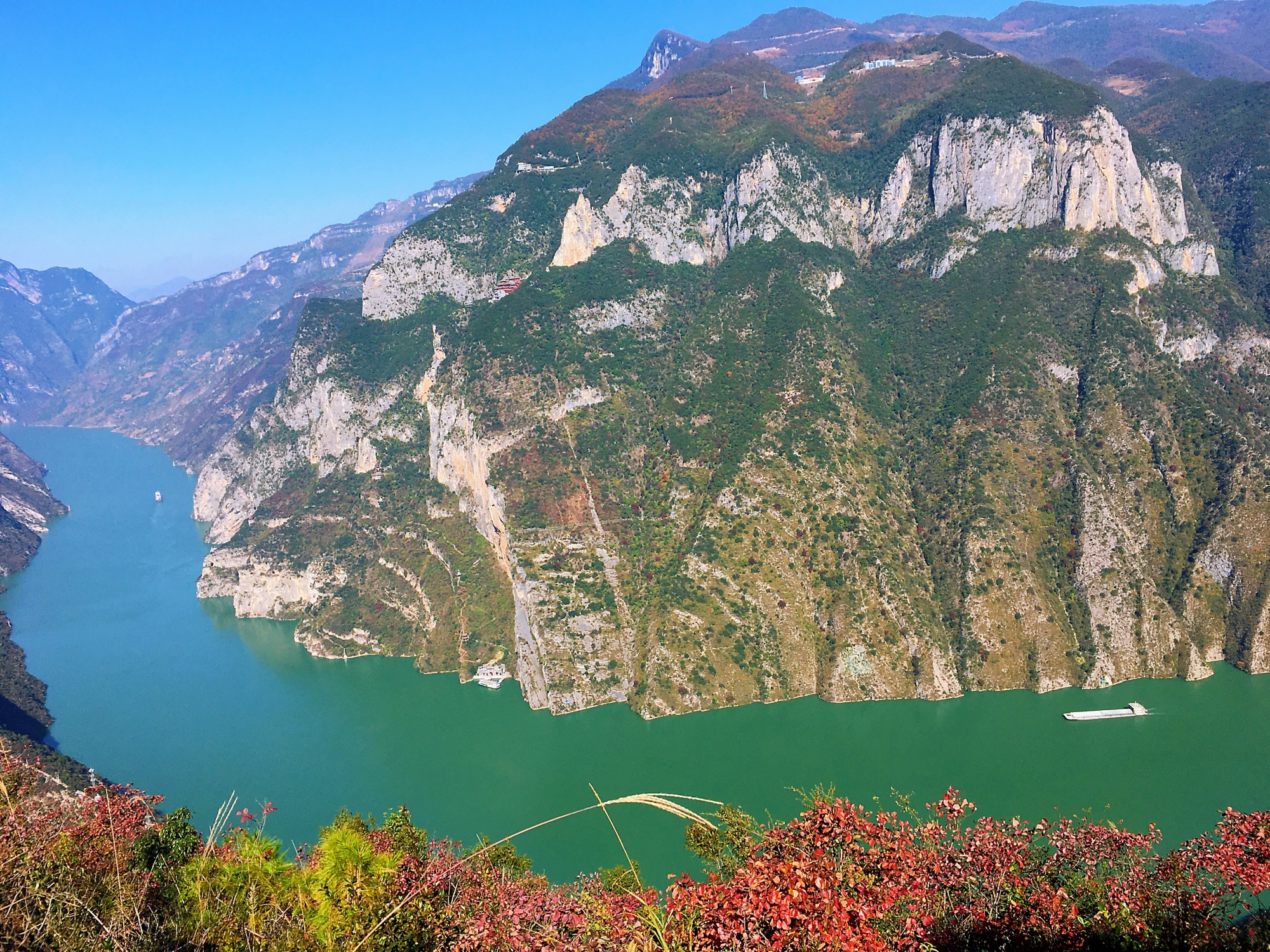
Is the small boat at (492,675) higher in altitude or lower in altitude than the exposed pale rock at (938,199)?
lower

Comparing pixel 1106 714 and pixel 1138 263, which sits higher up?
pixel 1138 263

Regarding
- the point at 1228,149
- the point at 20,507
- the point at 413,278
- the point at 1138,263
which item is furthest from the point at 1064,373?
the point at 20,507

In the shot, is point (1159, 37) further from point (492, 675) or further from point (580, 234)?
point (492, 675)

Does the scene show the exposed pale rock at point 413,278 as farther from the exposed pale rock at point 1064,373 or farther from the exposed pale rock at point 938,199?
the exposed pale rock at point 1064,373

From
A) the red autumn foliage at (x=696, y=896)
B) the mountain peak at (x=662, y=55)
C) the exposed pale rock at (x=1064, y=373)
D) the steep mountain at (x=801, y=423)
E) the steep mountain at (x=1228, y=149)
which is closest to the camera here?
the red autumn foliage at (x=696, y=896)

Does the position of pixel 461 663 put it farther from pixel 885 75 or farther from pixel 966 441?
pixel 885 75

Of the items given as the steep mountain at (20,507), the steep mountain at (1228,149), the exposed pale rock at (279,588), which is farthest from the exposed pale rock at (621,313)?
the steep mountain at (20,507)
